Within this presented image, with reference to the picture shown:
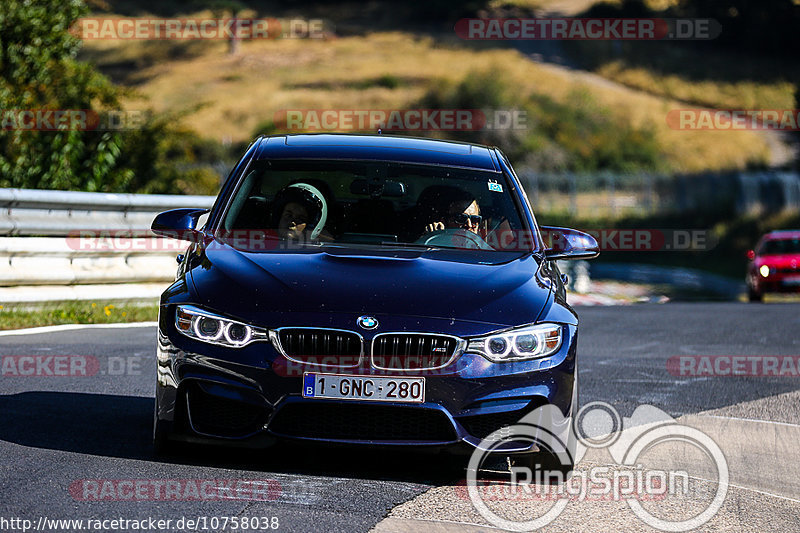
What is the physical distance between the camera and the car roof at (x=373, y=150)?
7316mm

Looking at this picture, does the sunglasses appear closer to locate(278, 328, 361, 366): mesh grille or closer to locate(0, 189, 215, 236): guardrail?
locate(278, 328, 361, 366): mesh grille

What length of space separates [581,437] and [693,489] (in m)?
1.27

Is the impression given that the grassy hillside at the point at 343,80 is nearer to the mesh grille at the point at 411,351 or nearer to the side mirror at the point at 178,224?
the side mirror at the point at 178,224

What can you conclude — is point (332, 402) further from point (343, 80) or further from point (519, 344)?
point (343, 80)

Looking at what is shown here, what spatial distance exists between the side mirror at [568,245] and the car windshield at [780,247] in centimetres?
1906

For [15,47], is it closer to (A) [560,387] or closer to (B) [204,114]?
(A) [560,387]

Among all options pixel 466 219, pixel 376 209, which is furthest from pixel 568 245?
pixel 376 209

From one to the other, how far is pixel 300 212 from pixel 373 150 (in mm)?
643

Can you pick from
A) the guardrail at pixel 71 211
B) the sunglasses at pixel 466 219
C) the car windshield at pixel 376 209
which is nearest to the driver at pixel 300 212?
the car windshield at pixel 376 209

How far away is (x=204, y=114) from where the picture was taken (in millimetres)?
80312

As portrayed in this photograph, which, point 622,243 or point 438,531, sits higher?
point 438,531

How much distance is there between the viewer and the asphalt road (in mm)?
5176

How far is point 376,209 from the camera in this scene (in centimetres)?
710

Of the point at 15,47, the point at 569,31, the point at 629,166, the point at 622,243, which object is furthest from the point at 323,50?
the point at 15,47
